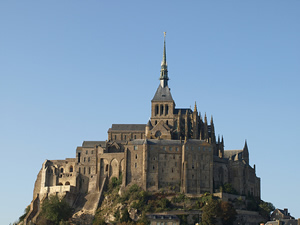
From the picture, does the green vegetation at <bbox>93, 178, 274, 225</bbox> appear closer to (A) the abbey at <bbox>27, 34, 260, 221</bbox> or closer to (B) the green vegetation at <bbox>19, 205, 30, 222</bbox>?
(A) the abbey at <bbox>27, 34, 260, 221</bbox>

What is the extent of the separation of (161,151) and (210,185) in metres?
11.7

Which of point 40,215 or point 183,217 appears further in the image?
point 40,215

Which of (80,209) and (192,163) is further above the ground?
(192,163)

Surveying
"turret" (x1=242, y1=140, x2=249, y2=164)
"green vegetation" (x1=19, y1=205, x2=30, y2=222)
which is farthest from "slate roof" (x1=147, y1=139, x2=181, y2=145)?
"green vegetation" (x1=19, y1=205, x2=30, y2=222)

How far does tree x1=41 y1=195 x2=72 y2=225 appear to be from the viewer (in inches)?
5251

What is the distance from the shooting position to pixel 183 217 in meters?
128

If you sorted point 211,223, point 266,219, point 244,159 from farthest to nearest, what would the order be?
point 244,159, point 266,219, point 211,223

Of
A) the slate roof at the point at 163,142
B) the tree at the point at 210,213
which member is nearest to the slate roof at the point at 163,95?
the slate roof at the point at 163,142

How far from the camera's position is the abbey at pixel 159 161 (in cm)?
13700

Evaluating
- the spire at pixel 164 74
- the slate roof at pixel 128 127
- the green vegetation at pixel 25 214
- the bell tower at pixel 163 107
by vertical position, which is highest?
the spire at pixel 164 74

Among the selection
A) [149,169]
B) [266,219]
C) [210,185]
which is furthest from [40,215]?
[266,219]

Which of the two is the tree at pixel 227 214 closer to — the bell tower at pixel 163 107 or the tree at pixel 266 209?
the tree at pixel 266 209

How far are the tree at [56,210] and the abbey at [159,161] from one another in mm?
6030

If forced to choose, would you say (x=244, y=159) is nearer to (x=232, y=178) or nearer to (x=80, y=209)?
(x=232, y=178)
